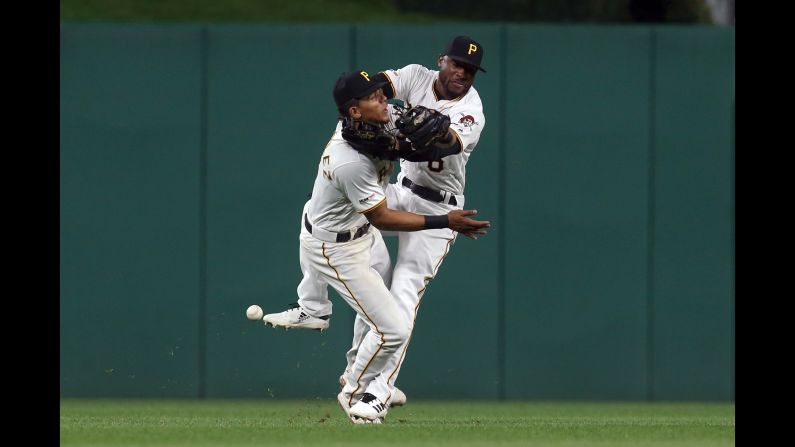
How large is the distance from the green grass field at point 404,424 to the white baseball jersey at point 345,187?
3.87 feet

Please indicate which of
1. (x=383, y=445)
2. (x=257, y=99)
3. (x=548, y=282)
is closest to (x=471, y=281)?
(x=548, y=282)

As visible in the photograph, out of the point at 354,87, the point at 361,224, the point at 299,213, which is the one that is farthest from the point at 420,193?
the point at 299,213

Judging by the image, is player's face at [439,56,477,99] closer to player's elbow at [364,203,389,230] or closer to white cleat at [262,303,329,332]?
player's elbow at [364,203,389,230]

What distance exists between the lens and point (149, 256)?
11648 millimetres

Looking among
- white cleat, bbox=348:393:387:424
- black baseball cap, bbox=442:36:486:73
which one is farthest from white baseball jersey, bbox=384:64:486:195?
white cleat, bbox=348:393:387:424

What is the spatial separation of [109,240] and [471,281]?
2.97 m

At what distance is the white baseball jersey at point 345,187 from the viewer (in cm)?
785

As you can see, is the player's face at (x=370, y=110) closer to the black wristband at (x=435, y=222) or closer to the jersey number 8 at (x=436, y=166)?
the black wristband at (x=435, y=222)

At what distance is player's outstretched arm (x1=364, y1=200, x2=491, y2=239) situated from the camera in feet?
26.0

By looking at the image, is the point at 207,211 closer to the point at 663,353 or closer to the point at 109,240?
the point at 109,240

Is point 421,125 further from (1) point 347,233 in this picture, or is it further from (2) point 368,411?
(2) point 368,411

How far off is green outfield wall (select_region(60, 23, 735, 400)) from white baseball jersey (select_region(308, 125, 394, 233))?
11.2ft

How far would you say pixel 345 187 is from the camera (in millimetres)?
7906

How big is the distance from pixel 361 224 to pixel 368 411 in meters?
1.07
